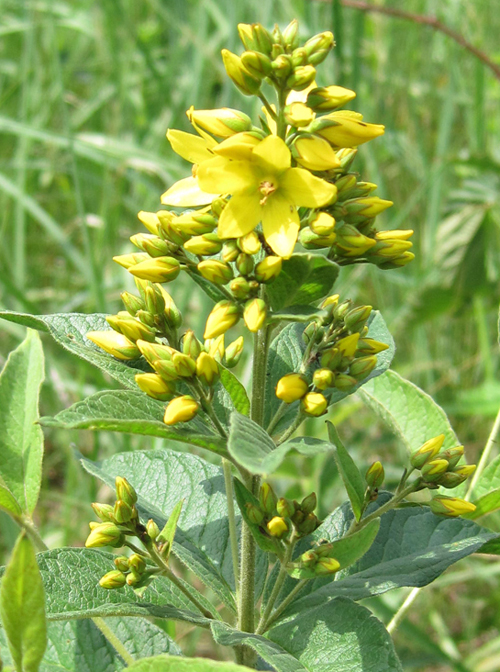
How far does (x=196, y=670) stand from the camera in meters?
1.00

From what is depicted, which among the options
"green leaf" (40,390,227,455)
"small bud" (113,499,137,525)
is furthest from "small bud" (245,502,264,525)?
"small bud" (113,499,137,525)

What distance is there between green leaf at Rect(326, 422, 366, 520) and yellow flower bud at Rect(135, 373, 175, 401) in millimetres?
272

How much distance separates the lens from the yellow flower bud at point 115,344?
1.31 m

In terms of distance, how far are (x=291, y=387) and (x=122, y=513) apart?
0.38 meters

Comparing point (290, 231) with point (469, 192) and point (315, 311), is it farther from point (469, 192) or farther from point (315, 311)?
point (469, 192)

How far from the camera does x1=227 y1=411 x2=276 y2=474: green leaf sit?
958mm

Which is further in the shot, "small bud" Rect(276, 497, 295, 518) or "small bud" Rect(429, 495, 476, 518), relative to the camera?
"small bud" Rect(429, 495, 476, 518)

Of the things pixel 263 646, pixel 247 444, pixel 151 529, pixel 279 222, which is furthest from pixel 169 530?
pixel 279 222

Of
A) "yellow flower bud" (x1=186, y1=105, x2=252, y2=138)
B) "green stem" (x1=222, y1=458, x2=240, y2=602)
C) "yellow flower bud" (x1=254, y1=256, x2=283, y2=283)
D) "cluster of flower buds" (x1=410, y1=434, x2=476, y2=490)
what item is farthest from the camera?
"green stem" (x1=222, y1=458, x2=240, y2=602)

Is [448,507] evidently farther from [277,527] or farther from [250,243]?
[250,243]

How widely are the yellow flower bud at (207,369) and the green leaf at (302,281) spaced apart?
14cm

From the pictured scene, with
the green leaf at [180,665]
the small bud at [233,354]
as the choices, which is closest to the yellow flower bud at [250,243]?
the small bud at [233,354]

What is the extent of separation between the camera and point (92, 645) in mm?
1482

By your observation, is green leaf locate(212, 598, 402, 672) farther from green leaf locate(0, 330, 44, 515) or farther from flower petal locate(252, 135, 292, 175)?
flower petal locate(252, 135, 292, 175)
